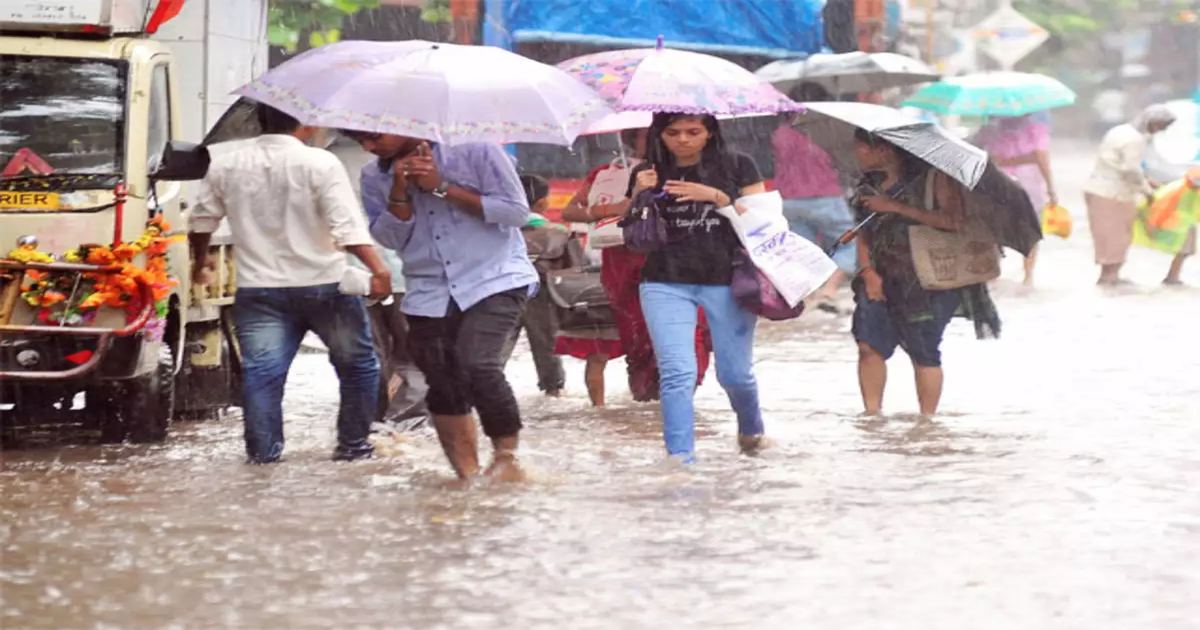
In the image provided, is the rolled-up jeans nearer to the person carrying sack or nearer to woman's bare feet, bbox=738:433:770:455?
woman's bare feet, bbox=738:433:770:455

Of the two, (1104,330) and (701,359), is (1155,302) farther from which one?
(701,359)

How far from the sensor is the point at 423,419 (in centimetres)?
1044

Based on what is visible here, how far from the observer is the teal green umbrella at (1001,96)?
69.8 feet

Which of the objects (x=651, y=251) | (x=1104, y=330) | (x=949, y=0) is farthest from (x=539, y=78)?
(x=949, y=0)

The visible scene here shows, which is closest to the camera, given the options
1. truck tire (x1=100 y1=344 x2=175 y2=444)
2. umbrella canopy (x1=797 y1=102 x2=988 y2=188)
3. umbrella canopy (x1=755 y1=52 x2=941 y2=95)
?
truck tire (x1=100 y1=344 x2=175 y2=444)

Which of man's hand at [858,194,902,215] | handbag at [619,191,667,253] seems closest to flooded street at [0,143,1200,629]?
handbag at [619,191,667,253]

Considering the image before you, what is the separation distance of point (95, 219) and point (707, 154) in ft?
8.72

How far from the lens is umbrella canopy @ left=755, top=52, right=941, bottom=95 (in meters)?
19.6

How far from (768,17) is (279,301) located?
42.9 feet

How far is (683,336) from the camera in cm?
890

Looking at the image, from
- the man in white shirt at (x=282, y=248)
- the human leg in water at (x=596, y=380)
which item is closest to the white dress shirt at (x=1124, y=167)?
the human leg in water at (x=596, y=380)

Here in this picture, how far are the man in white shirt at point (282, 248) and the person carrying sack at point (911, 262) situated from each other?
107 inches

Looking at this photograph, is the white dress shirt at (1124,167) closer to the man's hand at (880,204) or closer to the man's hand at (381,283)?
the man's hand at (880,204)

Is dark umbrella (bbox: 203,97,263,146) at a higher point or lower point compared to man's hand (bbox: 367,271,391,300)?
higher
